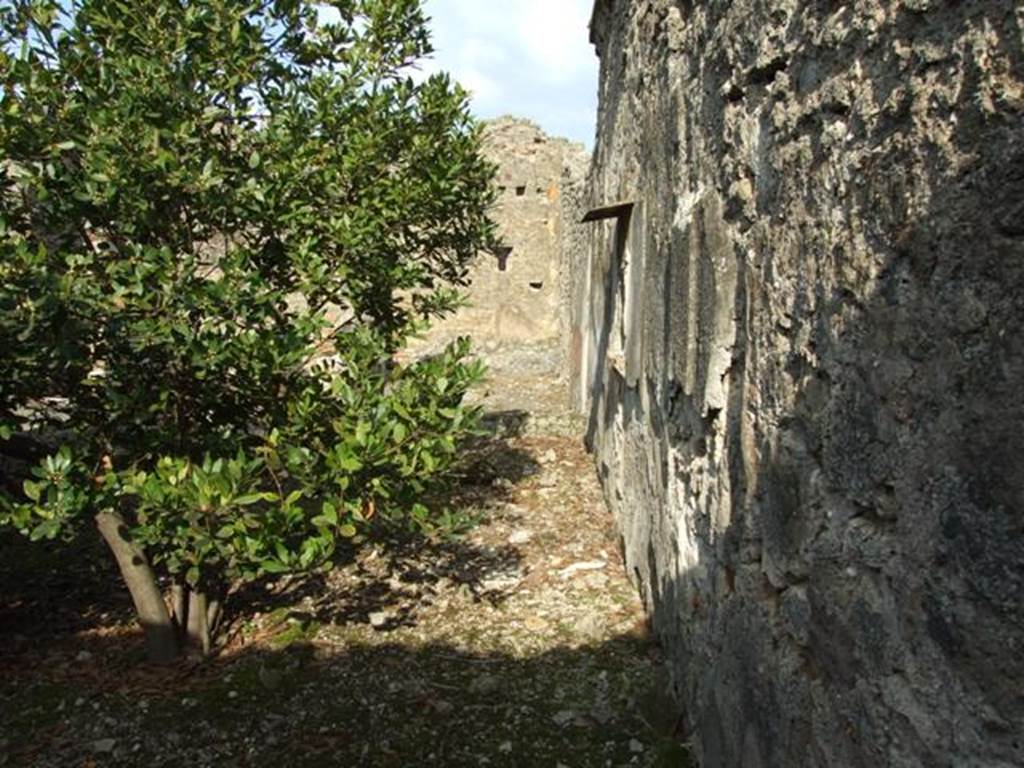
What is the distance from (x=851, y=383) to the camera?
5.32 ft

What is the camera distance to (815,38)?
5.96 feet

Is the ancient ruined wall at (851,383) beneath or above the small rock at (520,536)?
above

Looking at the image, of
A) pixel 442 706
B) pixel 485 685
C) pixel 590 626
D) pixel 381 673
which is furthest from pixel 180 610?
pixel 590 626

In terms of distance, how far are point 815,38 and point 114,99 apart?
2.89 meters

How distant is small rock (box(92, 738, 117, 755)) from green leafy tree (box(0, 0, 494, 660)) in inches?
23.6

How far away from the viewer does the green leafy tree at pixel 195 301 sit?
3188 millimetres

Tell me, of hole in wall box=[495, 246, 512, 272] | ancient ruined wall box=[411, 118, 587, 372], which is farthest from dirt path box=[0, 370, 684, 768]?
hole in wall box=[495, 246, 512, 272]

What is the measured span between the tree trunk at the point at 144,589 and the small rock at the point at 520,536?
212 cm

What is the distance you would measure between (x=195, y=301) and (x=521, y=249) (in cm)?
1133

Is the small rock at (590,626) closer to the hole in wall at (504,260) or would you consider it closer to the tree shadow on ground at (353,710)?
the tree shadow on ground at (353,710)

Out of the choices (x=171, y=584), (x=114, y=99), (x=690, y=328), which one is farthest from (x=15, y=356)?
(x=690, y=328)

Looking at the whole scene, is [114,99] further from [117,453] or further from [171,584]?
[171,584]

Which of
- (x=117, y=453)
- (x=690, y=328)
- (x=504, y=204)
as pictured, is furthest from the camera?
(x=504, y=204)

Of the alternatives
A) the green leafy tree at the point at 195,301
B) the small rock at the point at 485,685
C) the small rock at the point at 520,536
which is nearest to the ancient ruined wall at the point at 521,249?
the small rock at the point at 520,536
